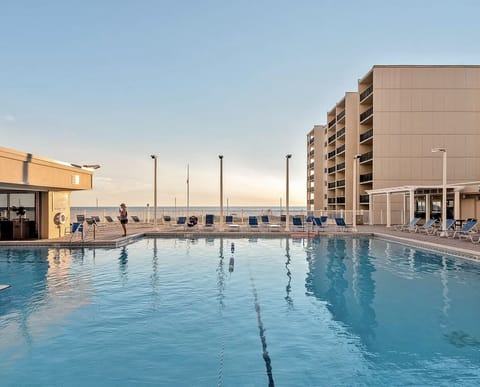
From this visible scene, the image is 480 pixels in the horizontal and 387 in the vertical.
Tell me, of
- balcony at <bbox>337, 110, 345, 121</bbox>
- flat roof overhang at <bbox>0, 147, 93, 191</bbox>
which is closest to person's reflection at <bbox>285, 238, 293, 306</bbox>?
flat roof overhang at <bbox>0, 147, 93, 191</bbox>

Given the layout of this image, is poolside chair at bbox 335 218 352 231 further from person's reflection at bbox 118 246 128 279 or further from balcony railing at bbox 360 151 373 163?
balcony railing at bbox 360 151 373 163

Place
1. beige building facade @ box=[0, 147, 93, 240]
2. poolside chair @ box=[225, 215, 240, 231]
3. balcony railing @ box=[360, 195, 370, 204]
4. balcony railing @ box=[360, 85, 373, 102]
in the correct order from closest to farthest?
beige building facade @ box=[0, 147, 93, 240], poolside chair @ box=[225, 215, 240, 231], balcony railing @ box=[360, 85, 373, 102], balcony railing @ box=[360, 195, 370, 204]

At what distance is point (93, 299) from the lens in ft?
22.6

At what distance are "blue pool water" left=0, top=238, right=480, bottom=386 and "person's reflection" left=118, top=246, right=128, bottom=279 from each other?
0.25ft

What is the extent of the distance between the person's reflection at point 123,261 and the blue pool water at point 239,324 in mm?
77

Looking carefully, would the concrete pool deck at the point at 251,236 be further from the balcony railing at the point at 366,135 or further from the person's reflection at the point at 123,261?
the balcony railing at the point at 366,135

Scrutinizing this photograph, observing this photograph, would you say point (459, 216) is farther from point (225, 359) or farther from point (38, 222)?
point (38, 222)

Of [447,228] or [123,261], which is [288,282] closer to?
[123,261]

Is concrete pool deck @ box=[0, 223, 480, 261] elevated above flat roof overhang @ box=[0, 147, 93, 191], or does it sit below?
below

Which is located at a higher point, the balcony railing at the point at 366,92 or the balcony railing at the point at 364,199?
the balcony railing at the point at 366,92

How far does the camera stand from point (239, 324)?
5586 millimetres

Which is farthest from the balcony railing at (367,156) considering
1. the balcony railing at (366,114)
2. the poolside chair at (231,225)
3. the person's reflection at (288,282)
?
the person's reflection at (288,282)

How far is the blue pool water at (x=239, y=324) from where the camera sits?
13.2 ft

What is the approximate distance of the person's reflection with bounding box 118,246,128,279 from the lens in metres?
9.52
